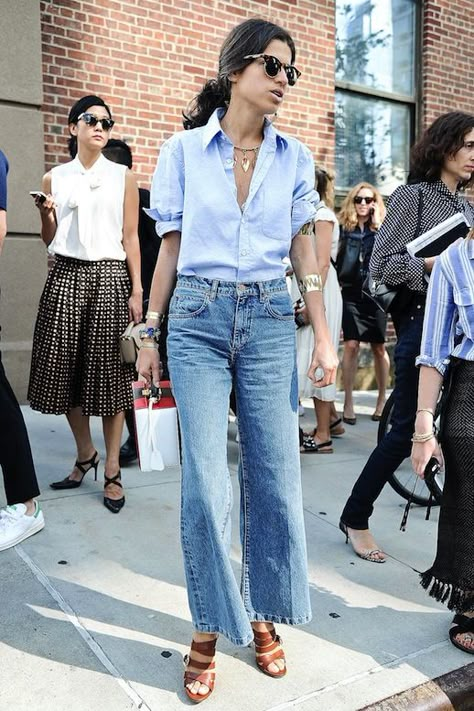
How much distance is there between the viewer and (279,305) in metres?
2.22

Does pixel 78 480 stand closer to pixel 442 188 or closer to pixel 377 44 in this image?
pixel 442 188

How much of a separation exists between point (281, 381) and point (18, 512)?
167 cm

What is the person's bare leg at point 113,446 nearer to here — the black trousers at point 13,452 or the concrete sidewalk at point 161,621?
the concrete sidewalk at point 161,621

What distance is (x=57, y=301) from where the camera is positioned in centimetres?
370

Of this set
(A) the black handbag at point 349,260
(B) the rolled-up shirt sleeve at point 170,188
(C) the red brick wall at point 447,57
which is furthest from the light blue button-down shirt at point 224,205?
(C) the red brick wall at point 447,57

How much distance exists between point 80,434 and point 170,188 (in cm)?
209

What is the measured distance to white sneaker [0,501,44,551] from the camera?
3.19 m

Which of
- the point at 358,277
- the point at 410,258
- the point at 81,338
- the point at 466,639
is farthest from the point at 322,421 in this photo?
the point at 466,639

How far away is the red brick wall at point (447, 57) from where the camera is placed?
8445mm

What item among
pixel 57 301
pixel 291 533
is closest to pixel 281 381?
pixel 291 533

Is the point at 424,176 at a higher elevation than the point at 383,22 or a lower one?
lower

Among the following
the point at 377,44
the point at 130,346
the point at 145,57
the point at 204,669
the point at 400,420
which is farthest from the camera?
the point at 377,44

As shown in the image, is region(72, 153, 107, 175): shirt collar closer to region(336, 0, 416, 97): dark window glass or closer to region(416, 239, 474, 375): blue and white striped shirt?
region(416, 239, 474, 375): blue and white striped shirt

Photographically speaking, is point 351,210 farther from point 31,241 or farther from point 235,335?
point 235,335
